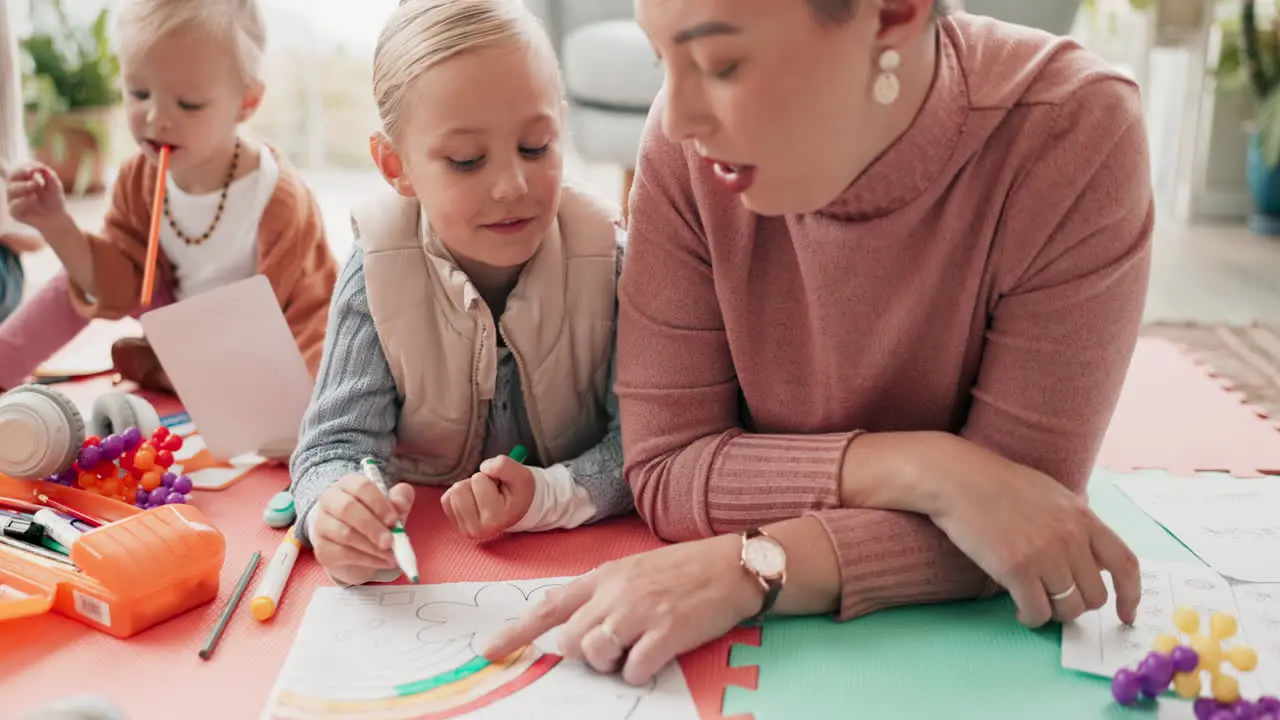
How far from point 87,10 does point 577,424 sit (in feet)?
8.64

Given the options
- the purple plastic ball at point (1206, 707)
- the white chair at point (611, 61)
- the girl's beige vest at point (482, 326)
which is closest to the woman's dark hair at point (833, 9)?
the girl's beige vest at point (482, 326)

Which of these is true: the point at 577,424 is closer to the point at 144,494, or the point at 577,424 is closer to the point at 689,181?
the point at 689,181

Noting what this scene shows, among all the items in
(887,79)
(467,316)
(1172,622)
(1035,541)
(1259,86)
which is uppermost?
(887,79)

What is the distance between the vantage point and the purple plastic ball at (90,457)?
51.3 inches

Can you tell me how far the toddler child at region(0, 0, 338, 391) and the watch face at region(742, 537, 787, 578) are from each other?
769 mm

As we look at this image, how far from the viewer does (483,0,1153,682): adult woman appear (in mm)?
902

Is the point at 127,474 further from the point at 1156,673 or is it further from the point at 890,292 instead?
the point at 1156,673

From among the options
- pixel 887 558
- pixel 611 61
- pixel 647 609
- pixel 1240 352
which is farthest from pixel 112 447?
pixel 1240 352

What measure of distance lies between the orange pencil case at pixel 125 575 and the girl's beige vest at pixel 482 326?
0.27 meters

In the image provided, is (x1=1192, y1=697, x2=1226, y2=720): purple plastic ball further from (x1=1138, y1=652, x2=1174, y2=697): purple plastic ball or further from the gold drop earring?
the gold drop earring

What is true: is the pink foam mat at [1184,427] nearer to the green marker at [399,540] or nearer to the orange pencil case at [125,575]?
the green marker at [399,540]

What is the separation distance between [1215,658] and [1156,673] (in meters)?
0.06

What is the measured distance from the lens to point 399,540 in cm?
103

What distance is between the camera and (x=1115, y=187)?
944 mm
